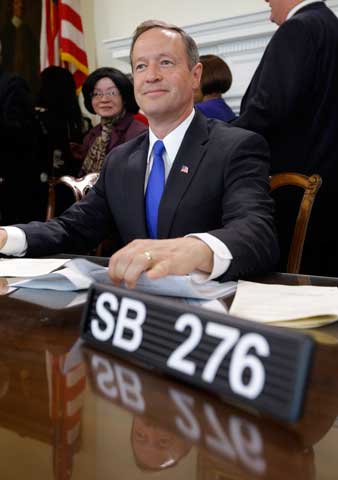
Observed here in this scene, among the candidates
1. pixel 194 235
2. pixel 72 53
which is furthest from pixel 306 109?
pixel 72 53

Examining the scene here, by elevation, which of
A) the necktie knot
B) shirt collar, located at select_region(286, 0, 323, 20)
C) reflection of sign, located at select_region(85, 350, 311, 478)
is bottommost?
reflection of sign, located at select_region(85, 350, 311, 478)

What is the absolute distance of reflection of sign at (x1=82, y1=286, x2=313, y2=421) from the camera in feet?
1.22

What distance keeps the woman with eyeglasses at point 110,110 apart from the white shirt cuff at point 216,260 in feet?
7.48

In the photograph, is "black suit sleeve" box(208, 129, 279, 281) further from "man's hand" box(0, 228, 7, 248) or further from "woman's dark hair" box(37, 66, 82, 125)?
"woman's dark hair" box(37, 66, 82, 125)

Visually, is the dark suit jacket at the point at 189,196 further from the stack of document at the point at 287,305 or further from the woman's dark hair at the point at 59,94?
the woman's dark hair at the point at 59,94

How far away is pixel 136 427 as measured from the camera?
1.25ft

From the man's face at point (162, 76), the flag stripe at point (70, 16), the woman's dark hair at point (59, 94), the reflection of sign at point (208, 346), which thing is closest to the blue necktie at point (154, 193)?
the man's face at point (162, 76)

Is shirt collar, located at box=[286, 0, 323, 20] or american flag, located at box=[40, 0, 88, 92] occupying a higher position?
american flag, located at box=[40, 0, 88, 92]

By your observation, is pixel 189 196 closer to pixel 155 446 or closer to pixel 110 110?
pixel 155 446

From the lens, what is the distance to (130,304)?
0.50 meters

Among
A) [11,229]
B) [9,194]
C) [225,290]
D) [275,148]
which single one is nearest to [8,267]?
[11,229]

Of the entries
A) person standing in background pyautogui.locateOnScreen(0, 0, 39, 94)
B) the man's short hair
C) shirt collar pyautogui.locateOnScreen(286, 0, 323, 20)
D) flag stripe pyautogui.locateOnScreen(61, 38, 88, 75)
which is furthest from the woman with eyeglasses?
the man's short hair

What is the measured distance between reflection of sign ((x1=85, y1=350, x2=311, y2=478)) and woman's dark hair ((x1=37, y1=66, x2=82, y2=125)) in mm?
3622

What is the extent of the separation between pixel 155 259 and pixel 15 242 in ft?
1.79
